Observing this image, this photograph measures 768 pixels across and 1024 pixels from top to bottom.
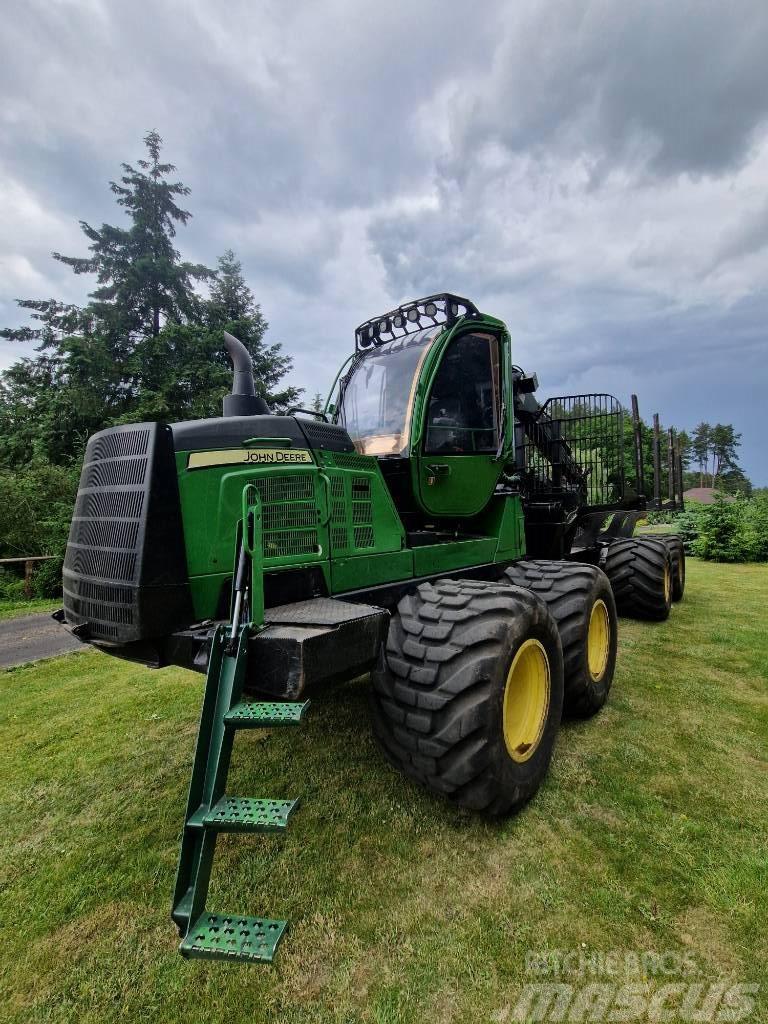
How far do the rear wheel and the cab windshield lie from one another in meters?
5.03

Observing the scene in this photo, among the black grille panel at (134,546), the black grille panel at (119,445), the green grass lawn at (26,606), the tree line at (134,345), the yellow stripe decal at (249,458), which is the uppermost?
the tree line at (134,345)

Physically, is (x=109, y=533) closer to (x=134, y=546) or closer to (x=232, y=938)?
(x=134, y=546)

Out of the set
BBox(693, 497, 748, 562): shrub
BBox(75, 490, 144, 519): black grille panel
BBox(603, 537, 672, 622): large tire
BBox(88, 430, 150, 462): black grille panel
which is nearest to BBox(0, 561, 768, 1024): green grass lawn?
BBox(75, 490, 144, 519): black grille panel

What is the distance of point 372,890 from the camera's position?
200 centimetres

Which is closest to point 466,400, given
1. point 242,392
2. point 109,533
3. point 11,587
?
point 242,392

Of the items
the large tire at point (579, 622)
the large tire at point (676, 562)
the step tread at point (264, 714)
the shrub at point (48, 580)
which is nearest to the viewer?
the step tread at point (264, 714)

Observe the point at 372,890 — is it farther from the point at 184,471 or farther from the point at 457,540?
the point at 457,540

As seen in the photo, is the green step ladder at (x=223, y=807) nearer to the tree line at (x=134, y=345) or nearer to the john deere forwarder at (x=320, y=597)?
the john deere forwarder at (x=320, y=597)

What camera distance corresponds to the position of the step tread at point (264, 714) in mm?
1758

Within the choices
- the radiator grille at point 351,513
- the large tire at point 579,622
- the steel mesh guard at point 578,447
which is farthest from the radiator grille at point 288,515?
the steel mesh guard at point 578,447

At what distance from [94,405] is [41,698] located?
592 inches

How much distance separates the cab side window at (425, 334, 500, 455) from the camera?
361 centimetres

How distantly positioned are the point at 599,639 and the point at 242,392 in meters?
3.05

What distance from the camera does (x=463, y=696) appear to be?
221cm
